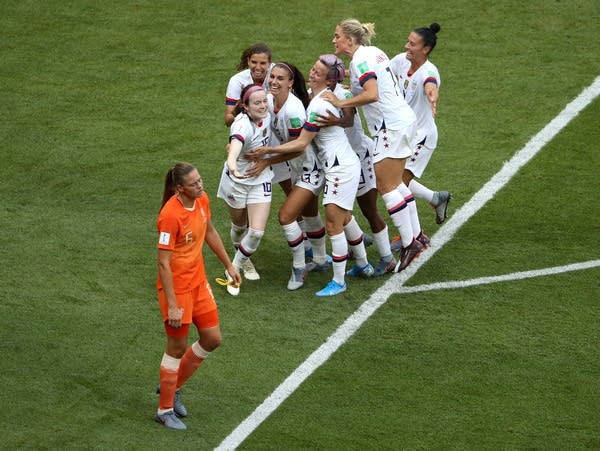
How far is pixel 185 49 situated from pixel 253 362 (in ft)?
25.1

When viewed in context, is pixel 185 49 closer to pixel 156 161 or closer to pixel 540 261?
pixel 156 161

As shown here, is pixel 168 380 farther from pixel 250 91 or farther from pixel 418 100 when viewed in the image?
pixel 418 100

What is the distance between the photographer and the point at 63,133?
→ 1429 centimetres

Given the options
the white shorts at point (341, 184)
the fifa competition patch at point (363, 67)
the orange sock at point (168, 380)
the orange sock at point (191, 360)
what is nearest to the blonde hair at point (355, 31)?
the fifa competition patch at point (363, 67)

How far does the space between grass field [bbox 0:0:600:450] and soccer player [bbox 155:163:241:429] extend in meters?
0.43

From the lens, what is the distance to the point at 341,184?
35.0 ft

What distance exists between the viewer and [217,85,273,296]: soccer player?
1041 cm

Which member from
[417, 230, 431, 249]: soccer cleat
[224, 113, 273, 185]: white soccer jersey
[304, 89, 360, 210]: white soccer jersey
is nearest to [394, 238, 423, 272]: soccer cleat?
[417, 230, 431, 249]: soccer cleat

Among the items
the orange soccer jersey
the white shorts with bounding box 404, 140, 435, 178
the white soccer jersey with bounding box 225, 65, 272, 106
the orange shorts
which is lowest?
the orange shorts

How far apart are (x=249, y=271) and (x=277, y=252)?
0.68m

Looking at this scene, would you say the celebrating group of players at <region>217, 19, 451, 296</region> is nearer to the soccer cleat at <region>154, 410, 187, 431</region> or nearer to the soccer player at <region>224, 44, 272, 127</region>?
the soccer player at <region>224, 44, 272, 127</region>

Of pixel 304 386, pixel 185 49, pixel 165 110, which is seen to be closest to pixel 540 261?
pixel 304 386

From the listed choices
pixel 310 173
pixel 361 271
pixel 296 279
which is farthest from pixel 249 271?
pixel 310 173

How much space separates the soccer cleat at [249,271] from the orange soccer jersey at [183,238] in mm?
2625
